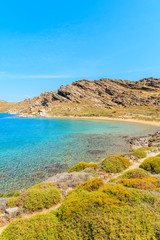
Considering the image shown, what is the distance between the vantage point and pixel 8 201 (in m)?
8.83

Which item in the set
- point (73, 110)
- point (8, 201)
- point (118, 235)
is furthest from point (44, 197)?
point (73, 110)

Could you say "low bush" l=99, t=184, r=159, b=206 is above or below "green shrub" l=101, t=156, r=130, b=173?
above

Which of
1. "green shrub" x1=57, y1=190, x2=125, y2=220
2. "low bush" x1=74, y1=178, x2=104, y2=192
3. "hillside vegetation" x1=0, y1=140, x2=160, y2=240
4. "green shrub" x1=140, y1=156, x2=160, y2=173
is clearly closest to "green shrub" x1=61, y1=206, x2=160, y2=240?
"hillside vegetation" x1=0, y1=140, x2=160, y2=240

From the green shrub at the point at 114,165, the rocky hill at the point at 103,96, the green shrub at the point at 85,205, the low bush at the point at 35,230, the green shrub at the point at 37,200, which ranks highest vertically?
the rocky hill at the point at 103,96

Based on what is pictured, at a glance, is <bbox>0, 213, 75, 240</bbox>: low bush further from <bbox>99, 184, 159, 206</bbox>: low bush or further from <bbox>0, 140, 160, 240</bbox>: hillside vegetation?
<bbox>99, 184, 159, 206</bbox>: low bush

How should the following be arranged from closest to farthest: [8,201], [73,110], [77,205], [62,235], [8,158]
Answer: [62,235], [77,205], [8,201], [8,158], [73,110]

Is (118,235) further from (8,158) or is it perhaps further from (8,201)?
(8,158)

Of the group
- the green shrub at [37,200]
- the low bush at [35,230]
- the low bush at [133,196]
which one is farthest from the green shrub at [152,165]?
the low bush at [35,230]

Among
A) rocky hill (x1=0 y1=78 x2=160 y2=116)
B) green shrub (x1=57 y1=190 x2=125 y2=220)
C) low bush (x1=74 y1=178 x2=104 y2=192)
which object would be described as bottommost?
low bush (x1=74 y1=178 x2=104 y2=192)

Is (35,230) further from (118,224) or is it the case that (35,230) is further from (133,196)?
(133,196)

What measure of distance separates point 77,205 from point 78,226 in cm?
85

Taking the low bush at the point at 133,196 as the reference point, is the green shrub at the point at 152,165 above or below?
below

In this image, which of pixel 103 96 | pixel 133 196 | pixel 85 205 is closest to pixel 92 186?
pixel 85 205

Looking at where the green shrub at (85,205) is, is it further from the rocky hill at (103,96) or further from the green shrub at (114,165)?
the rocky hill at (103,96)
